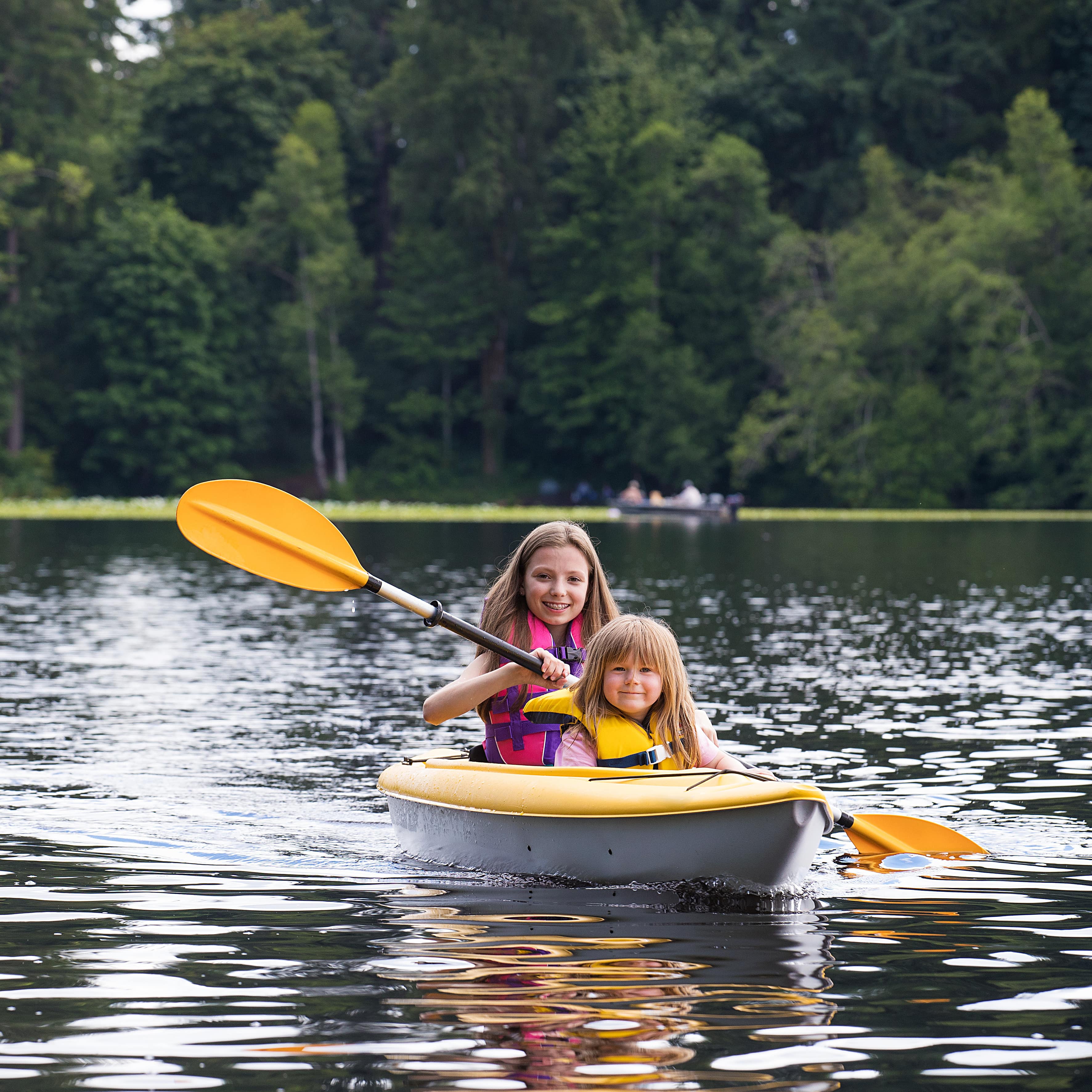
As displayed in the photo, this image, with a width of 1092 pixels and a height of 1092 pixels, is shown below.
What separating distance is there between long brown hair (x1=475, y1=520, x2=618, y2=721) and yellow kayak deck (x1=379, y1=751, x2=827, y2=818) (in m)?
0.43

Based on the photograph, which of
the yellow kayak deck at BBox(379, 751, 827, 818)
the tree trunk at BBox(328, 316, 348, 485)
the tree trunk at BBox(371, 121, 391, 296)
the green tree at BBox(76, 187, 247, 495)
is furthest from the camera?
the tree trunk at BBox(371, 121, 391, 296)

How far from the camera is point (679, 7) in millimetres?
59750

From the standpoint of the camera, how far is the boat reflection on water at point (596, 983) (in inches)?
157

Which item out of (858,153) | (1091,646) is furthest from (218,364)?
(1091,646)

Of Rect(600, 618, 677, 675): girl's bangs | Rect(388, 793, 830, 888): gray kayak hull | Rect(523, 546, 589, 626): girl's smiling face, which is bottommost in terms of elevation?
Rect(388, 793, 830, 888): gray kayak hull

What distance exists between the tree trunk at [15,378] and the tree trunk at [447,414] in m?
13.4

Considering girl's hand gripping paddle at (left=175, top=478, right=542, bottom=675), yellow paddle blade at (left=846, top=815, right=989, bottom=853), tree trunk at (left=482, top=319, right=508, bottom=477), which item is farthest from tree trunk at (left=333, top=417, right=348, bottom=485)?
yellow paddle blade at (left=846, top=815, right=989, bottom=853)

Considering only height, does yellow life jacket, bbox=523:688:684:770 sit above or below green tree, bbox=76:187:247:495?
below

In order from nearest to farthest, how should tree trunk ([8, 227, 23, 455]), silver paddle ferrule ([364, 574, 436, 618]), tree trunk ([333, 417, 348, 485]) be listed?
silver paddle ferrule ([364, 574, 436, 618]), tree trunk ([8, 227, 23, 455]), tree trunk ([333, 417, 348, 485])

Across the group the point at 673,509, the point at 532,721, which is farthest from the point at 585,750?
the point at 673,509

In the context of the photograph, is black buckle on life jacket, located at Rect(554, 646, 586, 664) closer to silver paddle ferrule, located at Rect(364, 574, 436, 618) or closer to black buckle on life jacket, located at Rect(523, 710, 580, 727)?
black buckle on life jacket, located at Rect(523, 710, 580, 727)

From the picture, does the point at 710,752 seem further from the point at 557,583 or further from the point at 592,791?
the point at 557,583

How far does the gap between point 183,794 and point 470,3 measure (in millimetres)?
47722

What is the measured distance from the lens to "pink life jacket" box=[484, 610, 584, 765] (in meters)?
6.57
